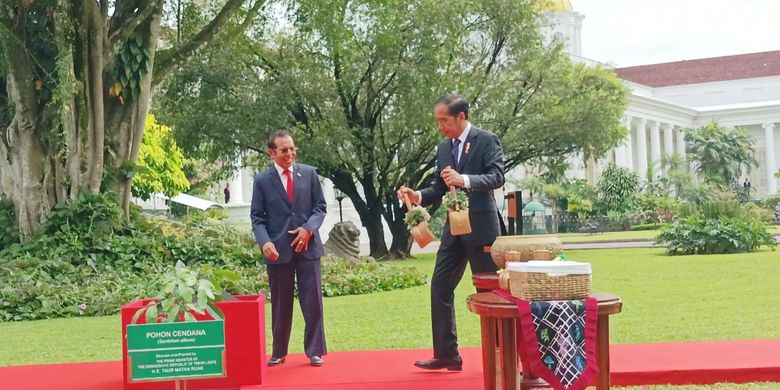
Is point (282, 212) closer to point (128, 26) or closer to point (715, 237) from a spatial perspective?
point (128, 26)

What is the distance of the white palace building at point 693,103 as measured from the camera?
71375mm

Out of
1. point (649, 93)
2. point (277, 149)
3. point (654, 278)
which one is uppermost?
point (649, 93)

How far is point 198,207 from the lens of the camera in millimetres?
45094

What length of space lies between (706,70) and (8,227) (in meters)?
83.8

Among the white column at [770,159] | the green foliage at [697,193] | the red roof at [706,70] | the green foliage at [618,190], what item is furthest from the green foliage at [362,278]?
the red roof at [706,70]

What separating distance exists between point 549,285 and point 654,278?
11.7 metres

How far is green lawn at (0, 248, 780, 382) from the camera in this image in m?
8.64

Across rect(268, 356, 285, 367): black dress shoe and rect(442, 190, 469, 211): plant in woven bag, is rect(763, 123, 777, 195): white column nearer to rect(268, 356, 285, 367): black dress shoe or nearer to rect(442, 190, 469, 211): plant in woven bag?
rect(268, 356, 285, 367): black dress shoe

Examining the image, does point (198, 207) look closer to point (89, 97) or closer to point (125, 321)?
point (89, 97)

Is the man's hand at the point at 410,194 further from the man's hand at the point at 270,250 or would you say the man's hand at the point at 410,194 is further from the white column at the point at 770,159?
the white column at the point at 770,159

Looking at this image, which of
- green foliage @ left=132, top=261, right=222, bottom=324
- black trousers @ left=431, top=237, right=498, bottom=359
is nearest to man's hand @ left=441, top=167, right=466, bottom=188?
black trousers @ left=431, top=237, right=498, bottom=359

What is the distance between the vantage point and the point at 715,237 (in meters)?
22.5

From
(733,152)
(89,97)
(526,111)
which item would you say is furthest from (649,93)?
(89,97)

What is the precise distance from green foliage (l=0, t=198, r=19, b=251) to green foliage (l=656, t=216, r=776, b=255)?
1485 centimetres
